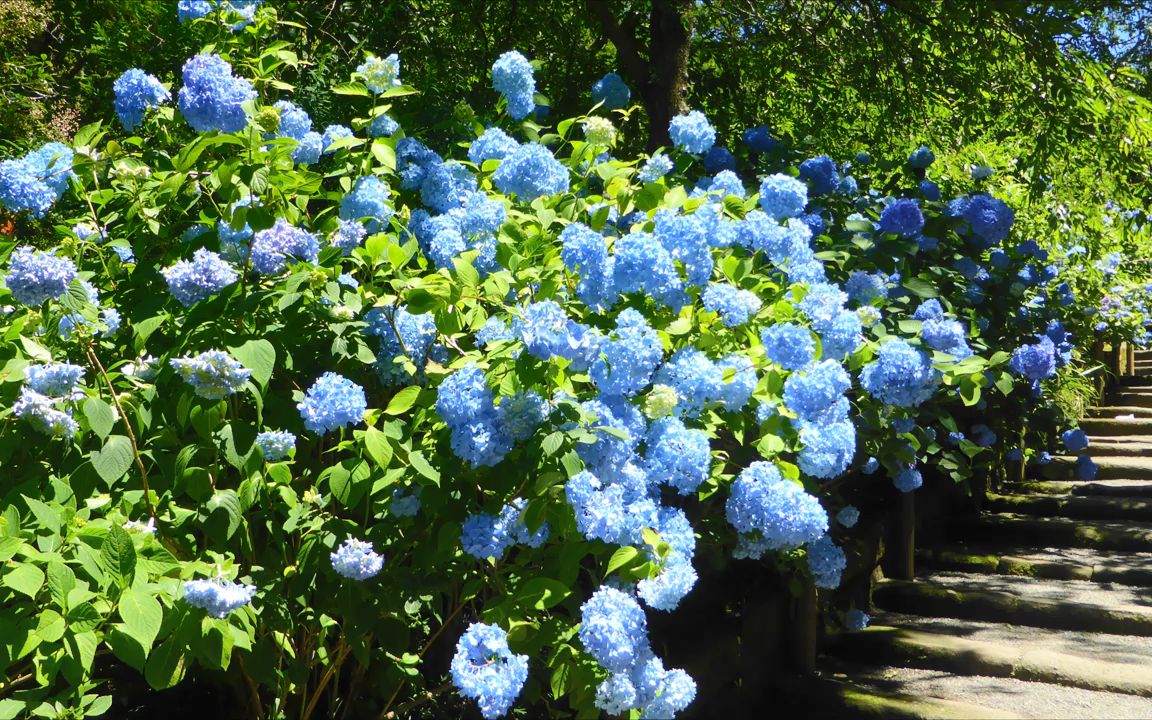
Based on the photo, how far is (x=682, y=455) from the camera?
7.18 feet

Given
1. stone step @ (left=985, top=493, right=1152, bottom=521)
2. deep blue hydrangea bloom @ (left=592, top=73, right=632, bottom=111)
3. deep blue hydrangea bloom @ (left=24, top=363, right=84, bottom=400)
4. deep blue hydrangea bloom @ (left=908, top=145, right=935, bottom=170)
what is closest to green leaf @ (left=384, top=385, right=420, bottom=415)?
deep blue hydrangea bloom @ (left=24, top=363, right=84, bottom=400)

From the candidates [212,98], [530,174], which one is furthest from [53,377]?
[530,174]

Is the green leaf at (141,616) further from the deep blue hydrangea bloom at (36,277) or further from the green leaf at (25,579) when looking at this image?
the deep blue hydrangea bloom at (36,277)

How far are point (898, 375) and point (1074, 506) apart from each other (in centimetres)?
429

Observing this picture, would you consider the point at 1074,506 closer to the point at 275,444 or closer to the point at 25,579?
the point at 275,444

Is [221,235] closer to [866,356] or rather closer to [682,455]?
[682,455]

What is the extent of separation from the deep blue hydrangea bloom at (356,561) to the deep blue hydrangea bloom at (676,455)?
0.60m

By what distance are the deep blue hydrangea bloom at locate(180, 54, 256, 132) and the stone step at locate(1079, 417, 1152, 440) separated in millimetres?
8230

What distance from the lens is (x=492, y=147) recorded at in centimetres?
292

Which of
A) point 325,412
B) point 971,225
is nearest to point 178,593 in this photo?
point 325,412

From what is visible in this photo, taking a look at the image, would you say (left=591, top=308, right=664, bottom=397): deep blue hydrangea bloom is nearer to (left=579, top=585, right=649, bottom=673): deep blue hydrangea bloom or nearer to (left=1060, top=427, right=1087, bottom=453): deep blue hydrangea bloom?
(left=579, top=585, right=649, bottom=673): deep blue hydrangea bloom

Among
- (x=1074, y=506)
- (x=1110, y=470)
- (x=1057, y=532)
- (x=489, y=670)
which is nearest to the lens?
(x=489, y=670)

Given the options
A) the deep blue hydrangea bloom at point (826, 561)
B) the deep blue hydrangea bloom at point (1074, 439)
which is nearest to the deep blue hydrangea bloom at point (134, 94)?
the deep blue hydrangea bloom at point (826, 561)

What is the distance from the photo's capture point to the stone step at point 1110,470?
23.6 feet
